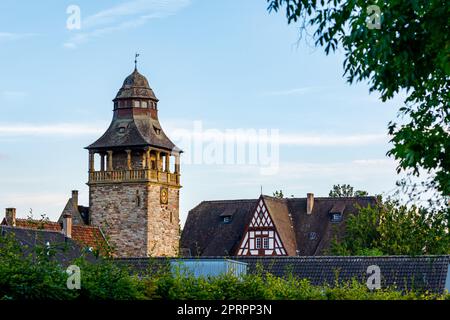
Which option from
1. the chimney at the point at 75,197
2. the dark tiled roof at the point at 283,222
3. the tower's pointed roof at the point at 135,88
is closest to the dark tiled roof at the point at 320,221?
the dark tiled roof at the point at 283,222

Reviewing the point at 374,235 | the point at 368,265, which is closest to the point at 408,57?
the point at 368,265

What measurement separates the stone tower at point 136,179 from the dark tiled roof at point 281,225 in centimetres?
196

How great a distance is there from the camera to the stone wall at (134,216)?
259ft

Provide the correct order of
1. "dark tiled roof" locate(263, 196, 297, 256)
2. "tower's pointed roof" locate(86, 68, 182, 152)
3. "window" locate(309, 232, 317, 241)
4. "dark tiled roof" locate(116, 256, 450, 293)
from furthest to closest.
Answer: "tower's pointed roof" locate(86, 68, 182, 152), "window" locate(309, 232, 317, 241), "dark tiled roof" locate(263, 196, 297, 256), "dark tiled roof" locate(116, 256, 450, 293)

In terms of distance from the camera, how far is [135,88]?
266 ft

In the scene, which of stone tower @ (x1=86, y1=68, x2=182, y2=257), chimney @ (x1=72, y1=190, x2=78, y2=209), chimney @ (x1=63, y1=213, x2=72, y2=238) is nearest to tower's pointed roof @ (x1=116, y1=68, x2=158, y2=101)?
stone tower @ (x1=86, y1=68, x2=182, y2=257)

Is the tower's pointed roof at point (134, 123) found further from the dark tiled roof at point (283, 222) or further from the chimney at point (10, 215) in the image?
the dark tiled roof at point (283, 222)

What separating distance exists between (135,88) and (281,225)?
1384 centimetres

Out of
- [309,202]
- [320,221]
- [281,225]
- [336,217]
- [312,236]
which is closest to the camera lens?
[281,225]

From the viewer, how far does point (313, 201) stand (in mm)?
81938

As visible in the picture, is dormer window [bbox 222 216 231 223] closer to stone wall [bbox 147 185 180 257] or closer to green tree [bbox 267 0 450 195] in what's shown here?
stone wall [bbox 147 185 180 257]

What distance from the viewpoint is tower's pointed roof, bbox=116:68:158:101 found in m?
81.1

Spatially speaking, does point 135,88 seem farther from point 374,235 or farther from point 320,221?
point 374,235

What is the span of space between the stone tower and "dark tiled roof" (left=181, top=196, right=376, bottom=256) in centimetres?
196
